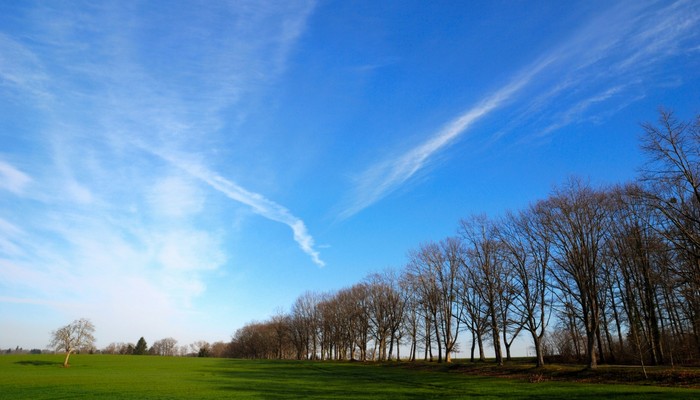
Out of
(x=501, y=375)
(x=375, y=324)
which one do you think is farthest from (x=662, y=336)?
(x=375, y=324)

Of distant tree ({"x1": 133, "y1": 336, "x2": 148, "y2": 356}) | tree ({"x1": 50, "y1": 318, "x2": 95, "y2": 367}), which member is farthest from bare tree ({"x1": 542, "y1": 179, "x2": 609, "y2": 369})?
distant tree ({"x1": 133, "y1": 336, "x2": 148, "y2": 356})

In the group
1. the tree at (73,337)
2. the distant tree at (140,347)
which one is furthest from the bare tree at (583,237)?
the distant tree at (140,347)

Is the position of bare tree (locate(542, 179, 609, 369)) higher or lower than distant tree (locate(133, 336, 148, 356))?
higher

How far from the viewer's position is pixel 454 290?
196ft

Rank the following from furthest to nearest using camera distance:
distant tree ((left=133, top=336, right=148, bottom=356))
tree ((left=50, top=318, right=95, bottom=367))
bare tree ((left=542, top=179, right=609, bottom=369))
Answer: distant tree ((left=133, top=336, right=148, bottom=356)) → tree ((left=50, top=318, right=95, bottom=367)) → bare tree ((left=542, top=179, right=609, bottom=369))

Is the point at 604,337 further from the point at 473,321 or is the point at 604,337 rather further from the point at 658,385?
the point at 658,385

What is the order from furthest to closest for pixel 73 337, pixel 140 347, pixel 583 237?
pixel 140 347 → pixel 73 337 → pixel 583 237

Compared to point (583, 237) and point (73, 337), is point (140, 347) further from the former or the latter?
point (583, 237)

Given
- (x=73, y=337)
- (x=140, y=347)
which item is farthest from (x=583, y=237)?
(x=140, y=347)

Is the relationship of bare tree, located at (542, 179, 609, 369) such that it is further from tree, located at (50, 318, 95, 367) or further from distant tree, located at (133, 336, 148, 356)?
distant tree, located at (133, 336, 148, 356)

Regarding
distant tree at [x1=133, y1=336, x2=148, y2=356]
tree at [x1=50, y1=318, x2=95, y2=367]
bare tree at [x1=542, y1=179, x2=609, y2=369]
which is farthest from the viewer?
distant tree at [x1=133, y1=336, x2=148, y2=356]

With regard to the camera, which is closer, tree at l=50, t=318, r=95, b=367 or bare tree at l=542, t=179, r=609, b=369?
bare tree at l=542, t=179, r=609, b=369

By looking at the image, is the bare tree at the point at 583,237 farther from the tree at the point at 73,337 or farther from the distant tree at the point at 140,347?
the distant tree at the point at 140,347

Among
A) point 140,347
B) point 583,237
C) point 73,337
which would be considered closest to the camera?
point 583,237
